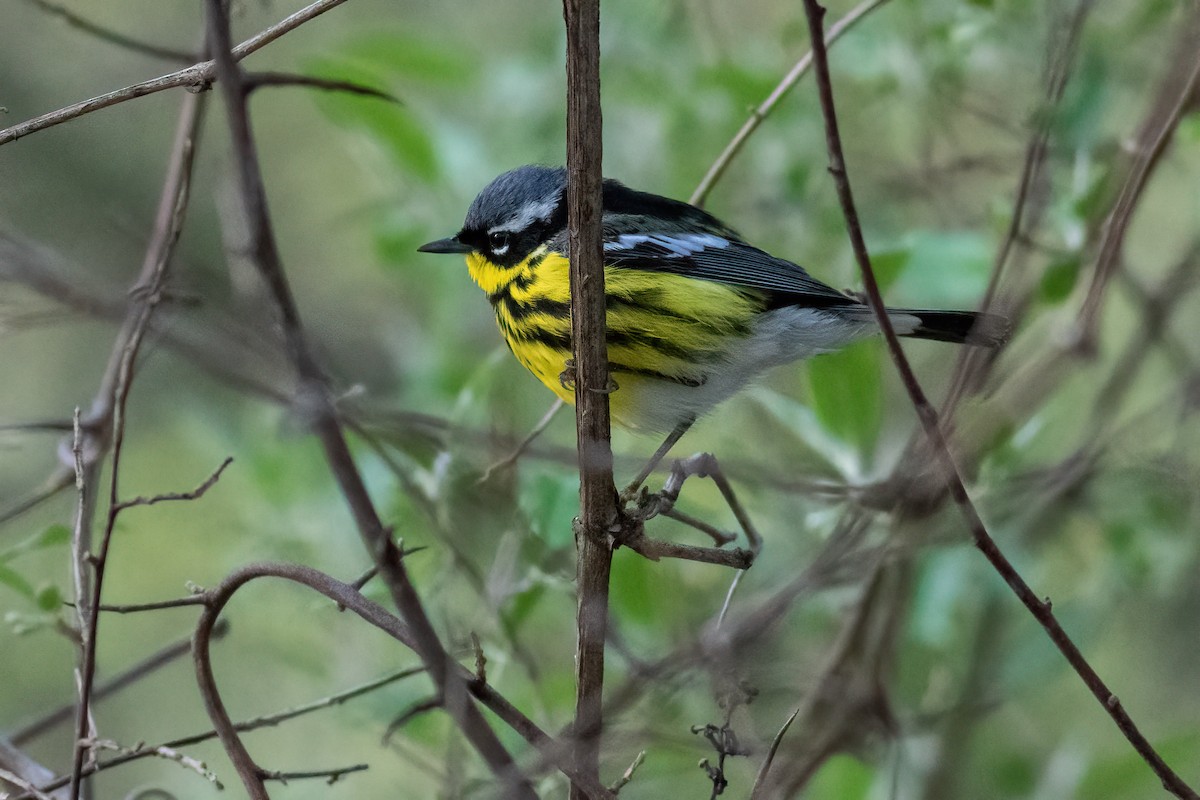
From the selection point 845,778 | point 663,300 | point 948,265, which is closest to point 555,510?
point 663,300

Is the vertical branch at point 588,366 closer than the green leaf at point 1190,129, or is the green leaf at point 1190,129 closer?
the vertical branch at point 588,366

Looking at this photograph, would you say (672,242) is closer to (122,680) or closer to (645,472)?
(645,472)

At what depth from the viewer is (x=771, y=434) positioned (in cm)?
371

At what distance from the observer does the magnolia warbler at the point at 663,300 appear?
2.92 meters

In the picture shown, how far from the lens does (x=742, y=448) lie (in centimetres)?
347

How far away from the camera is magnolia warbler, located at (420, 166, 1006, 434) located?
2920mm

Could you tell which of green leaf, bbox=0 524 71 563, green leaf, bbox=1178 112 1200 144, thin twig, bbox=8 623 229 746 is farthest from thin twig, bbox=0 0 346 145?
green leaf, bbox=1178 112 1200 144

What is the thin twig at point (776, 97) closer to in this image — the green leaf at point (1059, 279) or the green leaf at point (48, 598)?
the green leaf at point (1059, 279)

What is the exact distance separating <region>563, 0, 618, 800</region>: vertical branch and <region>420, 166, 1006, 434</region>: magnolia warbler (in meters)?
1.02

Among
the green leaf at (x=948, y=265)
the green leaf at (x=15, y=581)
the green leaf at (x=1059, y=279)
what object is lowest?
the green leaf at (x=1059, y=279)

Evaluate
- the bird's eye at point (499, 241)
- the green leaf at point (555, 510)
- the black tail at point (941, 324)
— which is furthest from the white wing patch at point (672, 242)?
the green leaf at point (555, 510)

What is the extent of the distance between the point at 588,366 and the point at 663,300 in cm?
126

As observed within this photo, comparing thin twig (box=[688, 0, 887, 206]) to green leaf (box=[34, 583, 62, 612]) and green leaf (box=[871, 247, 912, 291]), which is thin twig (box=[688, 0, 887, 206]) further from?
green leaf (box=[34, 583, 62, 612])

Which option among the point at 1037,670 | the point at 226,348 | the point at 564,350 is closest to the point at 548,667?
the point at 564,350
